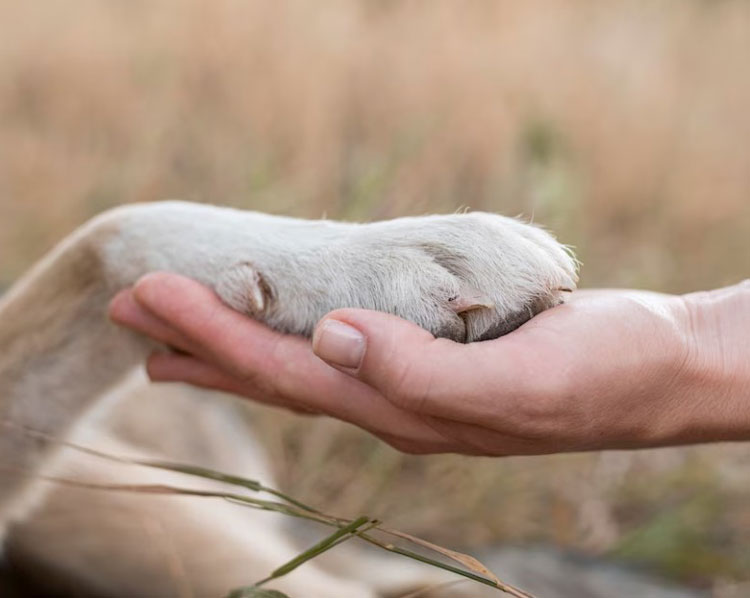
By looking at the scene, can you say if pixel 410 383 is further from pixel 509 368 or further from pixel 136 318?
pixel 136 318

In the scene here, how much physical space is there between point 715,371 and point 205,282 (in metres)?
0.96

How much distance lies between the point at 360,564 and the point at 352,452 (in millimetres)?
686

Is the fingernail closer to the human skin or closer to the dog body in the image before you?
the human skin

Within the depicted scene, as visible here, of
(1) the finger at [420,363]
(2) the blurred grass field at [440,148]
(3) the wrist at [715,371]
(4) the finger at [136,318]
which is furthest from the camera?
(2) the blurred grass field at [440,148]

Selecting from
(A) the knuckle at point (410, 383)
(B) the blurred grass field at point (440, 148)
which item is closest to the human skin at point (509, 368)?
(A) the knuckle at point (410, 383)

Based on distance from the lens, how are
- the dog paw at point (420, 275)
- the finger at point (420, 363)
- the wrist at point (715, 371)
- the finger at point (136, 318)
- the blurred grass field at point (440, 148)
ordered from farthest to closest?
the blurred grass field at point (440, 148) < the finger at point (136, 318) < the wrist at point (715, 371) < the dog paw at point (420, 275) < the finger at point (420, 363)

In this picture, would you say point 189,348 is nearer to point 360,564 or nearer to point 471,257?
point 471,257

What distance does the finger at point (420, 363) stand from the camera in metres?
1.32

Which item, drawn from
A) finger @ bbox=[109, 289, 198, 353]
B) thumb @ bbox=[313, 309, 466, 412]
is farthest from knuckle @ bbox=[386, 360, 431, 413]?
finger @ bbox=[109, 289, 198, 353]

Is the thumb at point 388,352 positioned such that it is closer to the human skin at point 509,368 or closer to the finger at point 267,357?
the human skin at point 509,368

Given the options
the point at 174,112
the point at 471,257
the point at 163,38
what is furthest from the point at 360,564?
the point at 163,38

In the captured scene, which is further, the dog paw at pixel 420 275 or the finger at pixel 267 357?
the finger at pixel 267 357

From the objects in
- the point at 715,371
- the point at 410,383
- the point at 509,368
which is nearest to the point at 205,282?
the point at 410,383

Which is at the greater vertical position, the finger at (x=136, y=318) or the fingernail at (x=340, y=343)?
the finger at (x=136, y=318)
